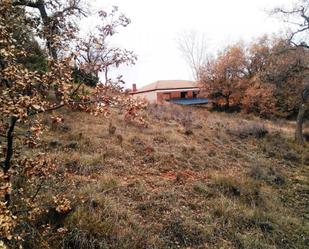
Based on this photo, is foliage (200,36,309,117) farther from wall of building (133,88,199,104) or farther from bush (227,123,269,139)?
wall of building (133,88,199,104)

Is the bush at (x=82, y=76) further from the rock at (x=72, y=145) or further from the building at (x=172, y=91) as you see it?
the building at (x=172, y=91)

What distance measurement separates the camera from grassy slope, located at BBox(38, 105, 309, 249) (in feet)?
15.8

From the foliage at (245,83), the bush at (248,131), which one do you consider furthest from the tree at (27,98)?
the foliage at (245,83)

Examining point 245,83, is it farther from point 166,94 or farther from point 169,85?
point 169,85

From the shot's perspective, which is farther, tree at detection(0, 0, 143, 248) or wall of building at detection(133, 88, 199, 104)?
wall of building at detection(133, 88, 199, 104)

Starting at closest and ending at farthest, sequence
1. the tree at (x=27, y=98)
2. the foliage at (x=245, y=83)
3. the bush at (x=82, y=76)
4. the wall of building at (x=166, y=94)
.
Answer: the tree at (x=27, y=98)
the bush at (x=82, y=76)
the foliage at (x=245, y=83)
the wall of building at (x=166, y=94)

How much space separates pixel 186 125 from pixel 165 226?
8.96 m

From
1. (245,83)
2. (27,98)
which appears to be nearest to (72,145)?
(27,98)

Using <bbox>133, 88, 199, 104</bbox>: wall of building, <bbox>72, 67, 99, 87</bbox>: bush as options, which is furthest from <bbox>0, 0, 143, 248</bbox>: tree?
<bbox>133, 88, 199, 104</bbox>: wall of building

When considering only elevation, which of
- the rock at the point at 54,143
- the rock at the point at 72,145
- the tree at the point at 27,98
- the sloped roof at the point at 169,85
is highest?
the sloped roof at the point at 169,85

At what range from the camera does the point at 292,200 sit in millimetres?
7629

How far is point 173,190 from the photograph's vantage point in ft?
21.4

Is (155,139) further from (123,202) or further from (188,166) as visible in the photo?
(123,202)

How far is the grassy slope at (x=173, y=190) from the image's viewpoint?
4.82m
